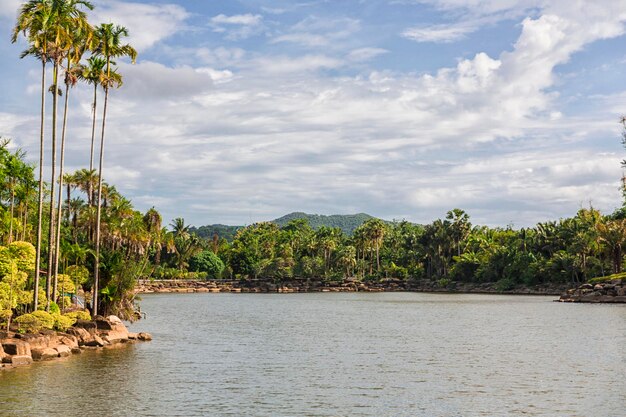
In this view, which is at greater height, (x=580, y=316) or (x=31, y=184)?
(x=31, y=184)

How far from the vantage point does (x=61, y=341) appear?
39625mm

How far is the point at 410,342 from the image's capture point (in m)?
50.9

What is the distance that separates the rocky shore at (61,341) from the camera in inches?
1347

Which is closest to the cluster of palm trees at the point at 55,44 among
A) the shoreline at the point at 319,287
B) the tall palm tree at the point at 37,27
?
the tall palm tree at the point at 37,27

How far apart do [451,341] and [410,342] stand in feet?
10.5

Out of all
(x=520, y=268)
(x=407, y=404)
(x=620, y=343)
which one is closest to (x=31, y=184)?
(x=407, y=404)

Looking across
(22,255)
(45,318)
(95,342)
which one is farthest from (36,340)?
(95,342)

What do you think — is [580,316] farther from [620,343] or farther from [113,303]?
[113,303]

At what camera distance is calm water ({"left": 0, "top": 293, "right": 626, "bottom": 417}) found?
26922 millimetres

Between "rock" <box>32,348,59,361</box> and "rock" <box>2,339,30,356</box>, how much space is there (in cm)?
95

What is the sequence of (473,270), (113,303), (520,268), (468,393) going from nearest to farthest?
(468,393), (113,303), (520,268), (473,270)

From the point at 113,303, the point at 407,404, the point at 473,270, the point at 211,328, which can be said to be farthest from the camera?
the point at 473,270

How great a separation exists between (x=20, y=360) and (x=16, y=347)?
788mm

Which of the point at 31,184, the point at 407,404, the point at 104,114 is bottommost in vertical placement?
the point at 407,404
